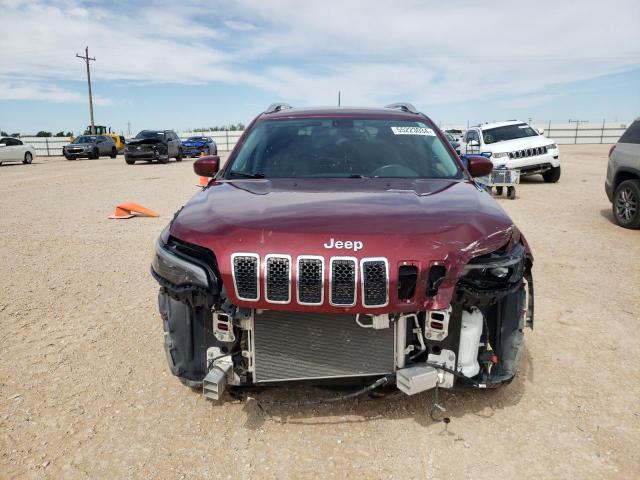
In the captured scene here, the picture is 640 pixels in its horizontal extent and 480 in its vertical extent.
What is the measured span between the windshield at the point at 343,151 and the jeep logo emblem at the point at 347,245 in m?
1.25

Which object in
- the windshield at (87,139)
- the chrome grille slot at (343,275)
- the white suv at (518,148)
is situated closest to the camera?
the chrome grille slot at (343,275)

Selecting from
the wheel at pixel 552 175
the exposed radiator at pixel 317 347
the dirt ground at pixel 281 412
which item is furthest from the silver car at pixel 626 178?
the exposed radiator at pixel 317 347

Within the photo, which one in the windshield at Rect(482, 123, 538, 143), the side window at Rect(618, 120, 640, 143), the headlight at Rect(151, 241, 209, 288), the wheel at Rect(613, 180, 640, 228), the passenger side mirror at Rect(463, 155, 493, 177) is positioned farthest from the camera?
the windshield at Rect(482, 123, 538, 143)

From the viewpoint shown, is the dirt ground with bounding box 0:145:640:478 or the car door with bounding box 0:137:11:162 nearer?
the dirt ground with bounding box 0:145:640:478

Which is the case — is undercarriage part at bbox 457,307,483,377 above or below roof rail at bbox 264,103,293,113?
below

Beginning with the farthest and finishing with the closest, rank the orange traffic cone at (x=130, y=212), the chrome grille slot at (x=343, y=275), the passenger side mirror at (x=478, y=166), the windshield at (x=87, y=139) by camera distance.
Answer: the windshield at (x=87, y=139) < the orange traffic cone at (x=130, y=212) < the passenger side mirror at (x=478, y=166) < the chrome grille slot at (x=343, y=275)

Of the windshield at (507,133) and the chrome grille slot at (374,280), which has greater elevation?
the windshield at (507,133)

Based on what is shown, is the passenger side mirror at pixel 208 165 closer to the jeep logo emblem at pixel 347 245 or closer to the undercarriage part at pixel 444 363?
the jeep logo emblem at pixel 347 245

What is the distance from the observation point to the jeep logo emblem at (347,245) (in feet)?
7.36

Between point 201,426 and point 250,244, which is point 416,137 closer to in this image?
point 250,244

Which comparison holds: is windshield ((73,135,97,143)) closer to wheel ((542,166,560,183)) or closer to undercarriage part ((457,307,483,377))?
wheel ((542,166,560,183))

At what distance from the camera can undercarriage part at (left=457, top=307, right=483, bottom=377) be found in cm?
254

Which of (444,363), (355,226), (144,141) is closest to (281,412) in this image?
(444,363)

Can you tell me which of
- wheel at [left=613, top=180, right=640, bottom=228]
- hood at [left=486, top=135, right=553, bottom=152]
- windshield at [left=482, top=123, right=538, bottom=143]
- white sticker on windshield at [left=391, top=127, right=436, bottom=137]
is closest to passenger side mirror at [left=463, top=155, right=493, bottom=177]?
white sticker on windshield at [left=391, top=127, right=436, bottom=137]
